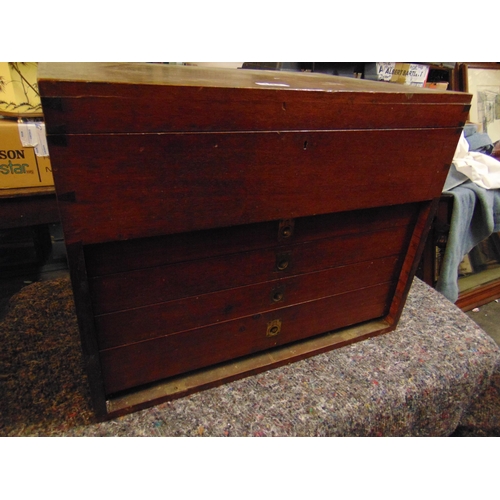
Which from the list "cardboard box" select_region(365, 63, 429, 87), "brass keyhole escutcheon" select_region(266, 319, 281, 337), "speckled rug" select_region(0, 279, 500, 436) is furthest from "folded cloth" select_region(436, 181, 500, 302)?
"brass keyhole escutcheon" select_region(266, 319, 281, 337)

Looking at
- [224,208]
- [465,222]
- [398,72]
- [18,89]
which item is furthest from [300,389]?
[398,72]

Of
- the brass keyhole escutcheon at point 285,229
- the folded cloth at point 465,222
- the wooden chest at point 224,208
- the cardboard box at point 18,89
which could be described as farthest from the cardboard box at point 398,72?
the cardboard box at point 18,89

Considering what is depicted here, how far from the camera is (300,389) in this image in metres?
0.75

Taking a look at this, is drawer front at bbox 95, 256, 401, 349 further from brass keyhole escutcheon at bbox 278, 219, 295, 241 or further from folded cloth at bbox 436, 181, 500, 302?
folded cloth at bbox 436, 181, 500, 302

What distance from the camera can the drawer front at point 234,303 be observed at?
619mm

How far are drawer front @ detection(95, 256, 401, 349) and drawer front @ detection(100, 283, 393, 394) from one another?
0.7 inches

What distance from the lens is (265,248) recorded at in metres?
0.68

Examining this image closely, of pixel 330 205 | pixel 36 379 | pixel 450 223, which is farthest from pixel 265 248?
pixel 450 223

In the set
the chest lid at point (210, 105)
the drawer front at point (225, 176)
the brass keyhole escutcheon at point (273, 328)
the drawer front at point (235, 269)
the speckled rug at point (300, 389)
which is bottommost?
the speckled rug at point (300, 389)

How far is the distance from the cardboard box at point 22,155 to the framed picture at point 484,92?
1.62 metres

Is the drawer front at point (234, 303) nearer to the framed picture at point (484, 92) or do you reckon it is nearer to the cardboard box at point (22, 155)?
the cardboard box at point (22, 155)

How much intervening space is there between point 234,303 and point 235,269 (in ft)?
0.24

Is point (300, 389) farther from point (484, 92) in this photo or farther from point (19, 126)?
point (484, 92)

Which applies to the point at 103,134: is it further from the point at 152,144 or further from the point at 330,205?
the point at 330,205
